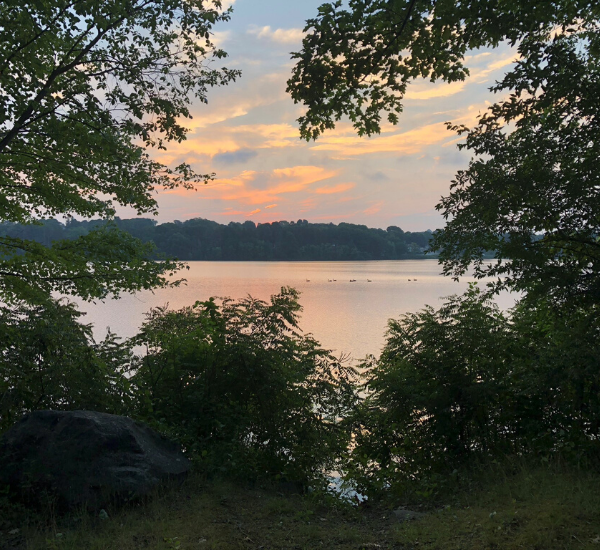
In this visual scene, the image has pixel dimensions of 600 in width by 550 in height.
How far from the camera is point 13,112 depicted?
7.84 m

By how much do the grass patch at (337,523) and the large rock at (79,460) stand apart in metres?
0.29

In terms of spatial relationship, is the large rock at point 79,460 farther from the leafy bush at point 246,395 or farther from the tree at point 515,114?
the tree at point 515,114

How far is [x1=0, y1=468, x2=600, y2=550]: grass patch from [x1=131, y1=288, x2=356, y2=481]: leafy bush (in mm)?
1465

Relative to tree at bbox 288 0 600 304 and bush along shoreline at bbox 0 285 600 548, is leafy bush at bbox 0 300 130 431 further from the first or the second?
tree at bbox 288 0 600 304

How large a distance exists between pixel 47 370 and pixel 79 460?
2451mm

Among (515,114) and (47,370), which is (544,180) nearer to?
(515,114)

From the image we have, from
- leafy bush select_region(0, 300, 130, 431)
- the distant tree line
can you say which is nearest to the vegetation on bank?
leafy bush select_region(0, 300, 130, 431)

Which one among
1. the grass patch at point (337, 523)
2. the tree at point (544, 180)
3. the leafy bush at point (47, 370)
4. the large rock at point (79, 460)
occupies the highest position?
the tree at point (544, 180)

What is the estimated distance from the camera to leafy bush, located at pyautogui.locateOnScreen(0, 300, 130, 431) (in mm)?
8086

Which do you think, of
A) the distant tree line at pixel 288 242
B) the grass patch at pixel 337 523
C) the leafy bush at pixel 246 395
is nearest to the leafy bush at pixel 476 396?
the leafy bush at pixel 246 395

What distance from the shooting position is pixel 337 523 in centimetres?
660

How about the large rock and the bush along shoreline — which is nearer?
the large rock

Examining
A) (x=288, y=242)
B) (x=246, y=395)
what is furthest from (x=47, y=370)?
(x=288, y=242)

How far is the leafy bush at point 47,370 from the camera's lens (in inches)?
318
